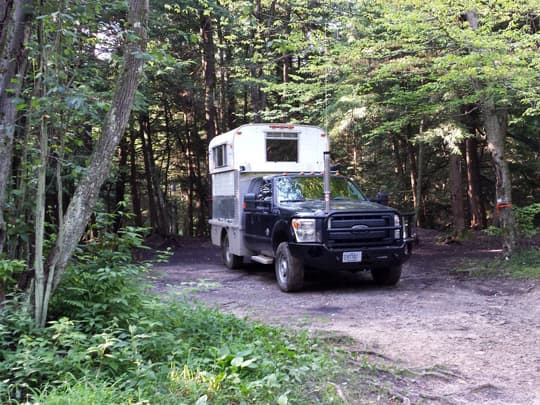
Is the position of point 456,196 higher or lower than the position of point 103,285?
higher

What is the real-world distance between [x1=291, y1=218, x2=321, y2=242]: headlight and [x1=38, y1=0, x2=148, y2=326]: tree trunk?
421 cm

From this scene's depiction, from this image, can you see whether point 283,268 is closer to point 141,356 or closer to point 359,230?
point 359,230

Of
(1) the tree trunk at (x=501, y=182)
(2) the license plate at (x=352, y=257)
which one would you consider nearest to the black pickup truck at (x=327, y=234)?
(2) the license plate at (x=352, y=257)

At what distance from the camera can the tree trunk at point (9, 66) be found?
14.2 feet

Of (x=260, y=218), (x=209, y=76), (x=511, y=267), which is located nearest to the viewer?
(x=260, y=218)

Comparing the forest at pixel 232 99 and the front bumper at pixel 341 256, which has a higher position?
the forest at pixel 232 99

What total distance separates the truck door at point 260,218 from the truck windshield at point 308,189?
0.25 m

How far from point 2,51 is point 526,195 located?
793 inches

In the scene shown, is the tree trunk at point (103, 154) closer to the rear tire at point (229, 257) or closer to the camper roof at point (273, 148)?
the camper roof at point (273, 148)

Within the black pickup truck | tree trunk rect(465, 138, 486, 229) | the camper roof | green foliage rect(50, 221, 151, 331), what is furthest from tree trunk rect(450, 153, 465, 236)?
green foliage rect(50, 221, 151, 331)

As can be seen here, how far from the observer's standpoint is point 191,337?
15.4 ft

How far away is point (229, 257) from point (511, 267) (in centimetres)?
614

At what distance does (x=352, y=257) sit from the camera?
8.07m

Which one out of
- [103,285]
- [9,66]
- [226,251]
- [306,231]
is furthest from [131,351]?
[226,251]
